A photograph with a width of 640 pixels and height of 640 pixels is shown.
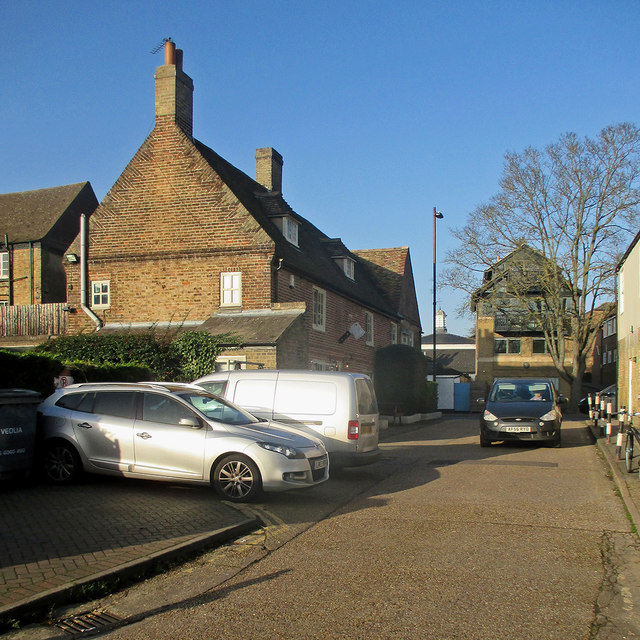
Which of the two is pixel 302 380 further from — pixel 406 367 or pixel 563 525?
pixel 406 367

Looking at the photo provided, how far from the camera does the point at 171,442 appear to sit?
9406 mm

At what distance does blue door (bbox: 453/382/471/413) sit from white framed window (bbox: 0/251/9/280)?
27.5 metres

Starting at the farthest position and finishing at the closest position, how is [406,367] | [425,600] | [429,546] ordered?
[406,367] → [429,546] → [425,600]

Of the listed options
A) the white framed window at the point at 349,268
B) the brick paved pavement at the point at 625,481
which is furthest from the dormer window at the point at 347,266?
the brick paved pavement at the point at 625,481

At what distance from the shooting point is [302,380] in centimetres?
1198

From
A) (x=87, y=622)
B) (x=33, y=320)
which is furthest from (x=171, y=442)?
(x=33, y=320)

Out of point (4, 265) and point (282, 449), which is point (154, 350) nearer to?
point (282, 449)

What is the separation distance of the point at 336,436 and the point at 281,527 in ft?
11.8

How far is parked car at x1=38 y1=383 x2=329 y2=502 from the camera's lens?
9.12 meters

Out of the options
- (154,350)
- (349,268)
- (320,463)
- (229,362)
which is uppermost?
(349,268)

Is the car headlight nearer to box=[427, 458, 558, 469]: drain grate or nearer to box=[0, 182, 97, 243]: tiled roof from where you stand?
box=[427, 458, 558, 469]: drain grate

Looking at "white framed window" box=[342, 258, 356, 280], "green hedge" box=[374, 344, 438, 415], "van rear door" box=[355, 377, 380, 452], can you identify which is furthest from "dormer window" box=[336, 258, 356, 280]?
"van rear door" box=[355, 377, 380, 452]

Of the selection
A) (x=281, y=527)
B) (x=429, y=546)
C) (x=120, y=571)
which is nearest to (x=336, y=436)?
(x=281, y=527)

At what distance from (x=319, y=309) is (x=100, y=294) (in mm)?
7808
